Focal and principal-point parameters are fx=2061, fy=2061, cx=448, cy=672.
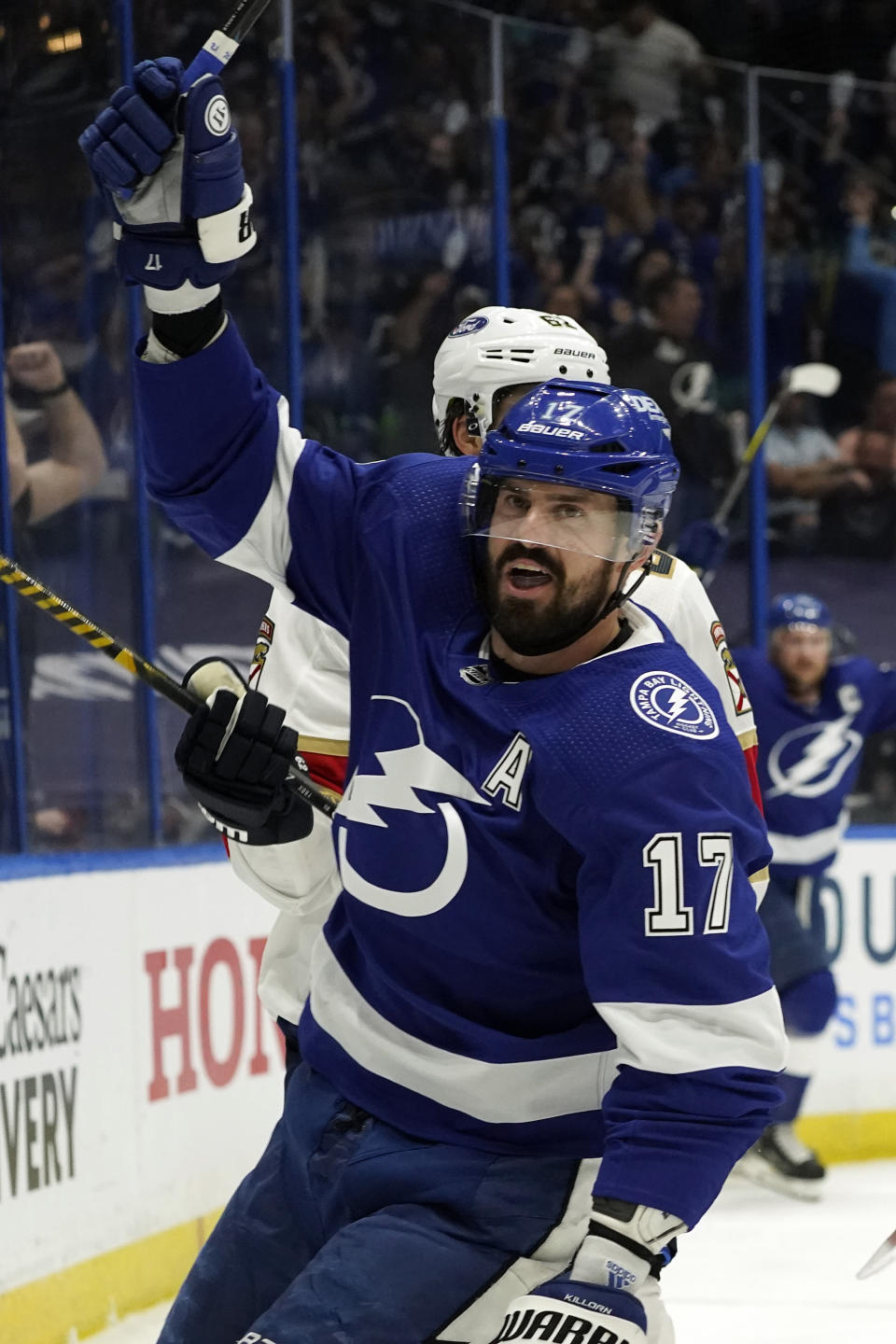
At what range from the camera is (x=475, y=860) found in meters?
1.58

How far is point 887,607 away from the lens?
19.2 feet

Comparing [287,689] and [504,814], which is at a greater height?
[504,814]

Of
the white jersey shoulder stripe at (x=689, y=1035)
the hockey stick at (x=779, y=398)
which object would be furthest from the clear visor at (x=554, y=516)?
the hockey stick at (x=779, y=398)

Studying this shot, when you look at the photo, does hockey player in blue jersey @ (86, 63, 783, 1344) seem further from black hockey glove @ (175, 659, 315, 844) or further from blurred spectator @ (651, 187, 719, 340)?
blurred spectator @ (651, 187, 719, 340)

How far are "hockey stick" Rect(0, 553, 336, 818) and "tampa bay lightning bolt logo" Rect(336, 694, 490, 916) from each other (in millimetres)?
196

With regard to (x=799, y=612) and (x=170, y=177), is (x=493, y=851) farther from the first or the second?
(x=799, y=612)

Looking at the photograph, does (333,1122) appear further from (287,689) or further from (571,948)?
(287,689)

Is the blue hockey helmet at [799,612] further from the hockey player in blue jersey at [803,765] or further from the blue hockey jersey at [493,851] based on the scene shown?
the blue hockey jersey at [493,851]

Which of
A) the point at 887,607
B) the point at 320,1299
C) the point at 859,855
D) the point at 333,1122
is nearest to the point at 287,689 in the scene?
the point at 333,1122

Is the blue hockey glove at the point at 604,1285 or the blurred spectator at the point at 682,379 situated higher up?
the blue hockey glove at the point at 604,1285

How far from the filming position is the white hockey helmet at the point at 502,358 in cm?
226

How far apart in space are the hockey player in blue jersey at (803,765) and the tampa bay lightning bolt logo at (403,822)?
3.33 meters

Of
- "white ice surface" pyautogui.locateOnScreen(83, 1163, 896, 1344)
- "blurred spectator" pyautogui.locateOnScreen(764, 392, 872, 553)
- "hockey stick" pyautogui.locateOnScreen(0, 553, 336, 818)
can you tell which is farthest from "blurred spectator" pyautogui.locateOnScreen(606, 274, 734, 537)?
"hockey stick" pyautogui.locateOnScreen(0, 553, 336, 818)

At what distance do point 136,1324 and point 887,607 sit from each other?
3321mm
